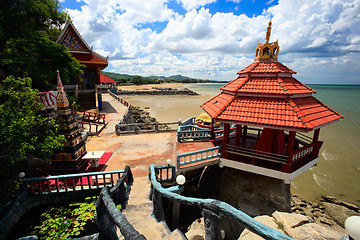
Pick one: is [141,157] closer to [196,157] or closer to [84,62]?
[196,157]

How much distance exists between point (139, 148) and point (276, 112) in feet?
29.5

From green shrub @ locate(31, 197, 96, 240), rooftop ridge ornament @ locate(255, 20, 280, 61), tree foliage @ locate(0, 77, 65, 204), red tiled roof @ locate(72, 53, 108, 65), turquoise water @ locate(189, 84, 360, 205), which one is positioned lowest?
turquoise water @ locate(189, 84, 360, 205)

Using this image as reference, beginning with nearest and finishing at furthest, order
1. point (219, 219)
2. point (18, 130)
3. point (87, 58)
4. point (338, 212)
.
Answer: point (219, 219), point (18, 130), point (338, 212), point (87, 58)

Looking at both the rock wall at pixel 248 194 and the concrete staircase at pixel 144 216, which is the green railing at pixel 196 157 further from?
the concrete staircase at pixel 144 216

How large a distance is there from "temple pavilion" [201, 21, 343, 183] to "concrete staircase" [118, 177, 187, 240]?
4.51 meters

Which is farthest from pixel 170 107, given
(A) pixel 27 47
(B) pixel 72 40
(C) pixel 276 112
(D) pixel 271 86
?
(C) pixel 276 112

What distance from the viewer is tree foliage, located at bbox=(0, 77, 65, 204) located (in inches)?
205

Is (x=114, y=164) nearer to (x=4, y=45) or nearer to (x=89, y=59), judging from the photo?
(x=4, y=45)

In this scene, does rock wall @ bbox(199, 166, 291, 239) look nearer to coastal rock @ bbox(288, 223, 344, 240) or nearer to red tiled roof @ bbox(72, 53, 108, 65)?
coastal rock @ bbox(288, 223, 344, 240)

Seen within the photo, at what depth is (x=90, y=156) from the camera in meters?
8.54

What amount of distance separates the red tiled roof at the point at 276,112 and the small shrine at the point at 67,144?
6.88m

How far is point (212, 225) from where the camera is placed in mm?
3223

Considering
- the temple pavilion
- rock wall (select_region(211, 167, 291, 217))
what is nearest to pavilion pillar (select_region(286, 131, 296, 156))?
the temple pavilion

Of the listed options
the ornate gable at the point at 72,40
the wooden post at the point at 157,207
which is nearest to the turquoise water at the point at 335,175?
the wooden post at the point at 157,207
